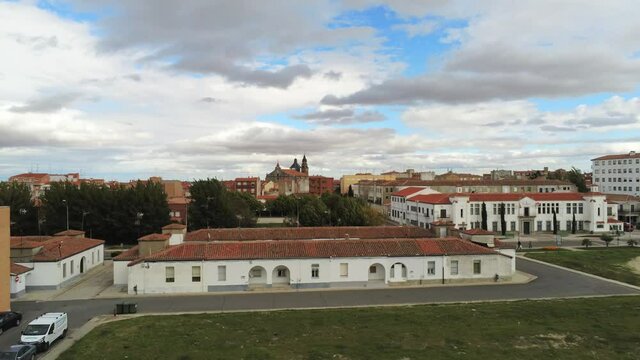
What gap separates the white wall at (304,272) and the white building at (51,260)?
6791 millimetres

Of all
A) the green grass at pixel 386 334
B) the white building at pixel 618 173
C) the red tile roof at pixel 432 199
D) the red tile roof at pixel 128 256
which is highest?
the white building at pixel 618 173

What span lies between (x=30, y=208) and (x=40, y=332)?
1903 inches

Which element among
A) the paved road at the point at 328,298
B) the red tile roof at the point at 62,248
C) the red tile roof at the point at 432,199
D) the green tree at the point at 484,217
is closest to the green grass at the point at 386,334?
the paved road at the point at 328,298

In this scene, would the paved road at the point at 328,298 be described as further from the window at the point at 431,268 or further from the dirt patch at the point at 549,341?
the dirt patch at the point at 549,341

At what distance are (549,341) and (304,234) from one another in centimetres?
2741

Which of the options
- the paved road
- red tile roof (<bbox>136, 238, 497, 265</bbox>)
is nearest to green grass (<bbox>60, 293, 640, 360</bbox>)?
the paved road

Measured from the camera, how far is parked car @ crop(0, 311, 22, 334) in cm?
2453

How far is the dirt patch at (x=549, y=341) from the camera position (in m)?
21.5

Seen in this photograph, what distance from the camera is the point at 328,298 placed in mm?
31500

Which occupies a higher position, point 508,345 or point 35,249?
point 35,249

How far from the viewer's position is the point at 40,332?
2150 centimetres

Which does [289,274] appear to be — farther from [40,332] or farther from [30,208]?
[30,208]

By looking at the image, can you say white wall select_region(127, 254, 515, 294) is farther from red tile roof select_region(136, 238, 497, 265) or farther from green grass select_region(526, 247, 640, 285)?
green grass select_region(526, 247, 640, 285)

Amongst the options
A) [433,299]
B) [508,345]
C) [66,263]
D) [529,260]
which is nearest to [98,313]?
[66,263]
